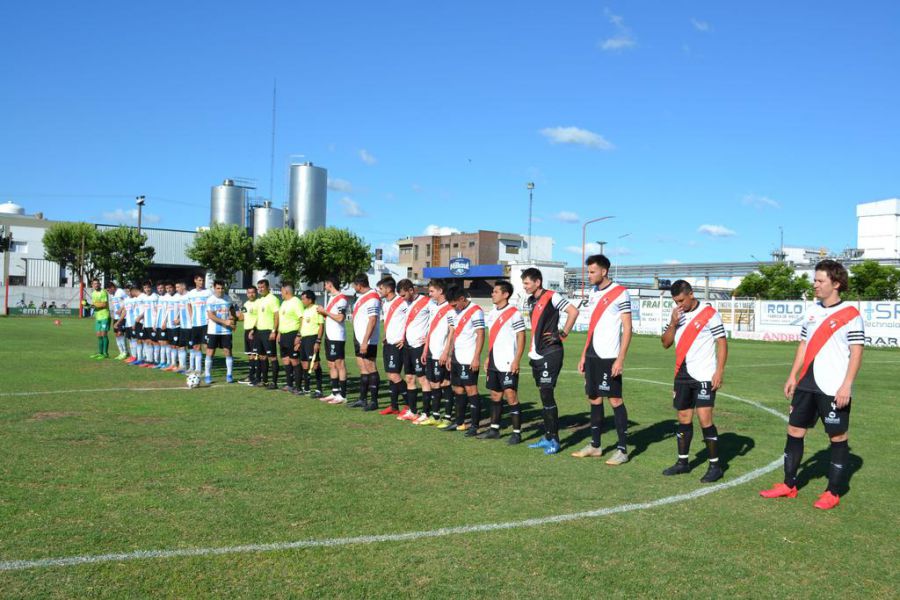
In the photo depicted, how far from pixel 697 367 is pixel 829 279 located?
62.9 inches

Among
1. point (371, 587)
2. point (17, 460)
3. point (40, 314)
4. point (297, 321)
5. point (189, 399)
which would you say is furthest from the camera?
point (40, 314)

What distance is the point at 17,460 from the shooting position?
25.8 ft

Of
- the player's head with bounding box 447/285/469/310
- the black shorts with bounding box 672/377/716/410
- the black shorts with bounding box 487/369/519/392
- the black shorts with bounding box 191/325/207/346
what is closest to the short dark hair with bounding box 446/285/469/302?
the player's head with bounding box 447/285/469/310

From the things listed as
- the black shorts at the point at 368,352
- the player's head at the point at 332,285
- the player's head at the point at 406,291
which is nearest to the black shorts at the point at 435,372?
the player's head at the point at 406,291

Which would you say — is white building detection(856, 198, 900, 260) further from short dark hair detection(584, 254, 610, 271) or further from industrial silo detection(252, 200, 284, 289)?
short dark hair detection(584, 254, 610, 271)

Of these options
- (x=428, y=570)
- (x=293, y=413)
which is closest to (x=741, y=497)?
(x=428, y=570)

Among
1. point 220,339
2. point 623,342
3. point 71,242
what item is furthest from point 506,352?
point 71,242

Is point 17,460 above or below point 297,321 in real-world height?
below

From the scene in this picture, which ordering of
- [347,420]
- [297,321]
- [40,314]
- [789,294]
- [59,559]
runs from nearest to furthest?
[59,559]
[347,420]
[297,321]
[789,294]
[40,314]

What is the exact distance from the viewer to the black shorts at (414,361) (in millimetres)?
11773

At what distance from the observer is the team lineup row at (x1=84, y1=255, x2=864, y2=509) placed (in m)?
7.00

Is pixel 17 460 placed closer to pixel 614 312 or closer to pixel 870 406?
pixel 614 312

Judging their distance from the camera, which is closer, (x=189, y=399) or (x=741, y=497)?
(x=741, y=497)

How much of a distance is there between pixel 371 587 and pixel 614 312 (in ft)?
15.9
